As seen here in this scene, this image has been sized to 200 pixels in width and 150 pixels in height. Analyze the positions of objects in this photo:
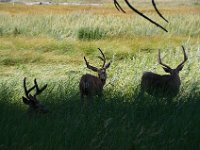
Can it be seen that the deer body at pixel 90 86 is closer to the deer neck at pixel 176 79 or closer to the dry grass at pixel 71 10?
the deer neck at pixel 176 79

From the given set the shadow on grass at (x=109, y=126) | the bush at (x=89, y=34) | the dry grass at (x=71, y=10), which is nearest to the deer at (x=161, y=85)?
the shadow on grass at (x=109, y=126)

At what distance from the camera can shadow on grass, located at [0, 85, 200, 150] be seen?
176 inches

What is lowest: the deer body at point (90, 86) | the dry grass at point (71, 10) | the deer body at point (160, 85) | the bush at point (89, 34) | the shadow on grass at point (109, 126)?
the dry grass at point (71, 10)

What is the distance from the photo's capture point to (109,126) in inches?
192

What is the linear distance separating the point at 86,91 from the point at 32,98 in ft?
4.65

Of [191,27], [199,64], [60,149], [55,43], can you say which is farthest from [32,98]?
[191,27]

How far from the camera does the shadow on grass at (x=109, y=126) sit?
4.47 m

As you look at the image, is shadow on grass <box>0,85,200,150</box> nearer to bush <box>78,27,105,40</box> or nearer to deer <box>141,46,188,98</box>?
deer <box>141,46,188,98</box>

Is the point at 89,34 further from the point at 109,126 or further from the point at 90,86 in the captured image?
the point at 109,126

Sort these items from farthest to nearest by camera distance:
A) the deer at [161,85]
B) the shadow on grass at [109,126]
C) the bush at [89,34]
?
the bush at [89,34], the deer at [161,85], the shadow on grass at [109,126]

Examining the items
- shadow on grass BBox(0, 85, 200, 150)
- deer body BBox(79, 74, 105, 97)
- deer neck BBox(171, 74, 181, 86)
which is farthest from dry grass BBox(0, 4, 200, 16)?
shadow on grass BBox(0, 85, 200, 150)

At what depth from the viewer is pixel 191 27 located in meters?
21.8

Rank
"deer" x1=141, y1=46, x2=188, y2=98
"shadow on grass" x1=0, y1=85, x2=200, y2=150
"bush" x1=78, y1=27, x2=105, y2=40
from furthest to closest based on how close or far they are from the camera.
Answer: "bush" x1=78, y1=27, x2=105, y2=40 < "deer" x1=141, y1=46, x2=188, y2=98 < "shadow on grass" x1=0, y1=85, x2=200, y2=150

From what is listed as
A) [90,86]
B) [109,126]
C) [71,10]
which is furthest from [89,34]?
[71,10]
